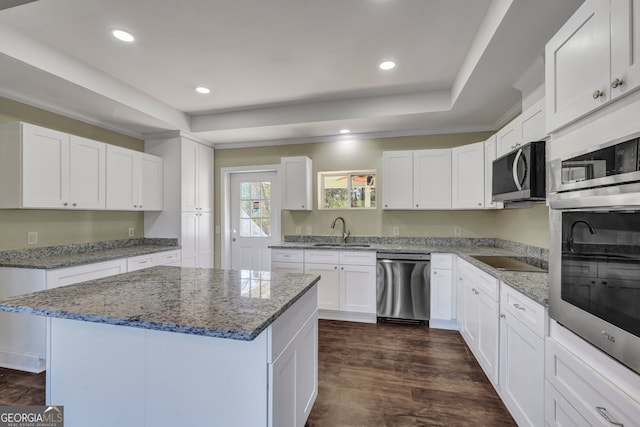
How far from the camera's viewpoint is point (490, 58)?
6.75 ft

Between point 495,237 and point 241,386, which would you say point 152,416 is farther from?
point 495,237

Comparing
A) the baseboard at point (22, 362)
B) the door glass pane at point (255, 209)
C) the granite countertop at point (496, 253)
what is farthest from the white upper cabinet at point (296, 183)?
the baseboard at point (22, 362)

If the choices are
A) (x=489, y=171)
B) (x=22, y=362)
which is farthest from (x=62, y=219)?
(x=489, y=171)

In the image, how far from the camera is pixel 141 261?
10.7 ft

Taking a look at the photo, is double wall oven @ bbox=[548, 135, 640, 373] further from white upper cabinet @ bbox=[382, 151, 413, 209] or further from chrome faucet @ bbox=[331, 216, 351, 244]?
chrome faucet @ bbox=[331, 216, 351, 244]

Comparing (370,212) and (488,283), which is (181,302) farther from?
(370,212)

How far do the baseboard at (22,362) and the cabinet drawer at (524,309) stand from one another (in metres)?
3.65

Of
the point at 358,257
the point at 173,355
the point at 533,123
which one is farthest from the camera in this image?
the point at 358,257

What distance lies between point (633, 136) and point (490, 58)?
1.49 meters

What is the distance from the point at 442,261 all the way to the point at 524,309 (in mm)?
1645

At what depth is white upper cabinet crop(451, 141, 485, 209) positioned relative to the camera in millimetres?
3121

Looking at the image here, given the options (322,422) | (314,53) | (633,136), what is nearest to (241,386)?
(322,422)

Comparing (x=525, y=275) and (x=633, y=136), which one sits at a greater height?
(x=633, y=136)

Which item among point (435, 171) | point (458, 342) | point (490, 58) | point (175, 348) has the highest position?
point (490, 58)
